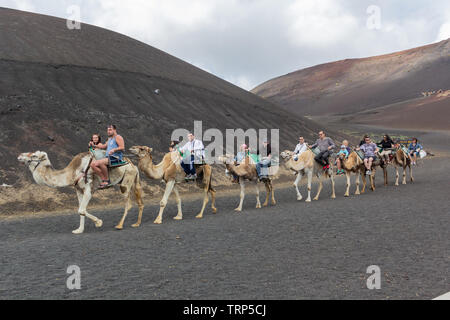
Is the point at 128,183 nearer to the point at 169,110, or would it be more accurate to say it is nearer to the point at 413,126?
the point at 169,110

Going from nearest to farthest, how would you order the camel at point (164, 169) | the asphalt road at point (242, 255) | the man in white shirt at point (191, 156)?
1. the asphalt road at point (242, 255)
2. the camel at point (164, 169)
3. the man in white shirt at point (191, 156)

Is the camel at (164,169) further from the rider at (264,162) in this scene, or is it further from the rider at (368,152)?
the rider at (368,152)

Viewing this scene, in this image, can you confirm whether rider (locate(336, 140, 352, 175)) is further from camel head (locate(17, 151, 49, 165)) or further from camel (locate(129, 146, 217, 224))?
camel head (locate(17, 151, 49, 165))

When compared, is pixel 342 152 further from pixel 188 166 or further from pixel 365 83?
pixel 365 83

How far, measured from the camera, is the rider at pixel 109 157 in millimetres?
10719

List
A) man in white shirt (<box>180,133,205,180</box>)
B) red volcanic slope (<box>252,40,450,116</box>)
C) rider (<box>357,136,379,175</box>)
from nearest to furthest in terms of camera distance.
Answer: man in white shirt (<box>180,133,205,180</box>) < rider (<box>357,136,379,175</box>) < red volcanic slope (<box>252,40,450,116</box>)

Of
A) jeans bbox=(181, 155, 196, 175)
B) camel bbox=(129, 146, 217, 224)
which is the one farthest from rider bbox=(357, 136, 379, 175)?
jeans bbox=(181, 155, 196, 175)

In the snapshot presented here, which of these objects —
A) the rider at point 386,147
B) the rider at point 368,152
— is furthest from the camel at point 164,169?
the rider at point 386,147

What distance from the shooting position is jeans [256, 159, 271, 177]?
49.3 ft

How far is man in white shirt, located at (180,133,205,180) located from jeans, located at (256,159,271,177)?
2891mm

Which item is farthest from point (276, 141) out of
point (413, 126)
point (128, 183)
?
point (413, 126)

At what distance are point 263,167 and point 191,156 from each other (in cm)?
360

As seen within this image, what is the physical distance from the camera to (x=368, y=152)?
18594mm

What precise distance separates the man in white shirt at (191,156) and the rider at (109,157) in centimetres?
232
